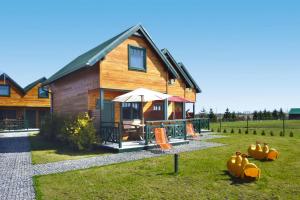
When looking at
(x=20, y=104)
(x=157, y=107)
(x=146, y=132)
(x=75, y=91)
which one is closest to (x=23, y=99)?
(x=20, y=104)

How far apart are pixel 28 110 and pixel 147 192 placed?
30987 millimetres

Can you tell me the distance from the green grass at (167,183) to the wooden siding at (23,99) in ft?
87.4

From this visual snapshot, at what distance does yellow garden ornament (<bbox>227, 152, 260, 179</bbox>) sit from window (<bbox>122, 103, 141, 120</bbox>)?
921 centimetres

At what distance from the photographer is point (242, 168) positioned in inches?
302

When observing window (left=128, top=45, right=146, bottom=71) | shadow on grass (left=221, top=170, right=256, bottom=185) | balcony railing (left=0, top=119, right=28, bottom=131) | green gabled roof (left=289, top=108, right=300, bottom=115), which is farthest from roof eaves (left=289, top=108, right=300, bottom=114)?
shadow on grass (left=221, top=170, right=256, bottom=185)

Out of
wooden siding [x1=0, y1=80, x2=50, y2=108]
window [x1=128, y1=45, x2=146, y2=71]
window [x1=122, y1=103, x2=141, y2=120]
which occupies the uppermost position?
window [x1=128, y1=45, x2=146, y2=71]

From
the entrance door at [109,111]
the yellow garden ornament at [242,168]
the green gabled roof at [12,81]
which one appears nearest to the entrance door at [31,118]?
the green gabled roof at [12,81]

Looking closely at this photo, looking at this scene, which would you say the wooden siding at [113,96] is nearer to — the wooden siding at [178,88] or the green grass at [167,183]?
the green grass at [167,183]

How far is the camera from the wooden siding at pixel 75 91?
48.6ft

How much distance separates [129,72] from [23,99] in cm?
2193

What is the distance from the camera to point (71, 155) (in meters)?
11.8

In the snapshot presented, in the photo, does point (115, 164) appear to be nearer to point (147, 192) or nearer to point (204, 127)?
point (147, 192)

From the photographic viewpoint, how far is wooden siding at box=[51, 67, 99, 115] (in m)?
14.8

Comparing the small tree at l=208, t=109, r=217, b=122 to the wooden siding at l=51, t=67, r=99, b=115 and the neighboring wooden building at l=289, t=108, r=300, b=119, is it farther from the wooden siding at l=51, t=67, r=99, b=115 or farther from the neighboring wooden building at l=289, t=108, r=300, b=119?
the neighboring wooden building at l=289, t=108, r=300, b=119
